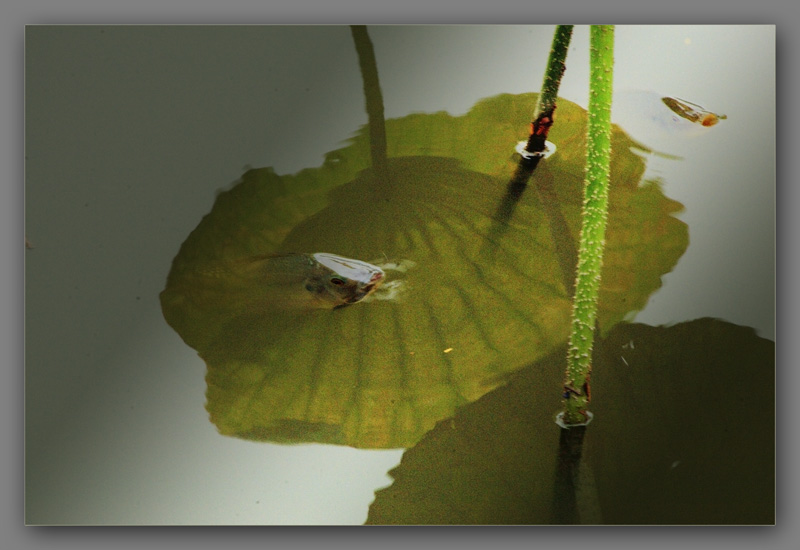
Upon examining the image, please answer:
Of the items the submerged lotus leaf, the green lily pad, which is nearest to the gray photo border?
the green lily pad

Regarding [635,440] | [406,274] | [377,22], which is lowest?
[635,440]

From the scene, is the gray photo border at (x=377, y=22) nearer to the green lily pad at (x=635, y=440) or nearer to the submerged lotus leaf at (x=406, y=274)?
the green lily pad at (x=635, y=440)

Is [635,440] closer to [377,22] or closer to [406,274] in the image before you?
[406,274]

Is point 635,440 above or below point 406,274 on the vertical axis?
below

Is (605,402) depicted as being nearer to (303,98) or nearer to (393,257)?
(393,257)

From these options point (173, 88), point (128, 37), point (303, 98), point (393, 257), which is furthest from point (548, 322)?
point (128, 37)

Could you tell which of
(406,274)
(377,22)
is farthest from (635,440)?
(377,22)

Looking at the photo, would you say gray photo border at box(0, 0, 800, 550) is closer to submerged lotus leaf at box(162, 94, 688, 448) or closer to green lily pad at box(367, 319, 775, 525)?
green lily pad at box(367, 319, 775, 525)

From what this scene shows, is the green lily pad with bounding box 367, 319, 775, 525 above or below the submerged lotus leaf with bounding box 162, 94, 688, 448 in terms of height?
below
